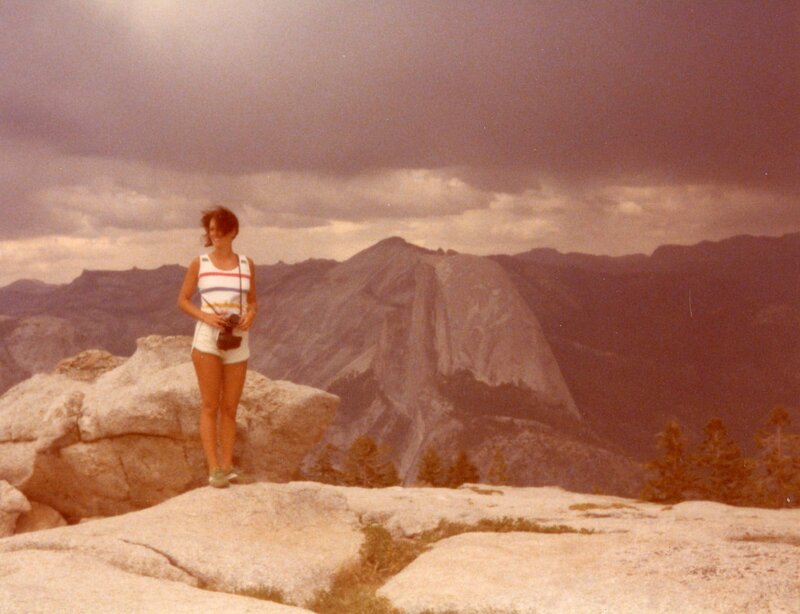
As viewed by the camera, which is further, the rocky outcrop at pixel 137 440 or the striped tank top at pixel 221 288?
the rocky outcrop at pixel 137 440

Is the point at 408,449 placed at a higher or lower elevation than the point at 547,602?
lower

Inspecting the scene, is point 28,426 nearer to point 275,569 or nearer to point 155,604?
point 275,569

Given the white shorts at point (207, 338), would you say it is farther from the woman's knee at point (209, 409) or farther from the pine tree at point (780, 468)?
the pine tree at point (780, 468)

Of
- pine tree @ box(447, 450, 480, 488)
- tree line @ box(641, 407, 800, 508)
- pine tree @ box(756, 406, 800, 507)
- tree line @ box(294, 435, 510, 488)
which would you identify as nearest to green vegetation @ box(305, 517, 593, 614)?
pine tree @ box(756, 406, 800, 507)

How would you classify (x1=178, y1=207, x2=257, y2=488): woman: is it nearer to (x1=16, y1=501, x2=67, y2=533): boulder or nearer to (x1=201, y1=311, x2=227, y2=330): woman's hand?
(x1=201, y1=311, x2=227, y2=330): woman's hand

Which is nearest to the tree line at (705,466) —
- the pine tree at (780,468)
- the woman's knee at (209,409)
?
the pine tree at (780,468)

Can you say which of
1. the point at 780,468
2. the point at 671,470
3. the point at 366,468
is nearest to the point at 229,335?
the point at 780,468

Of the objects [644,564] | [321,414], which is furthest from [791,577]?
[321,414]
